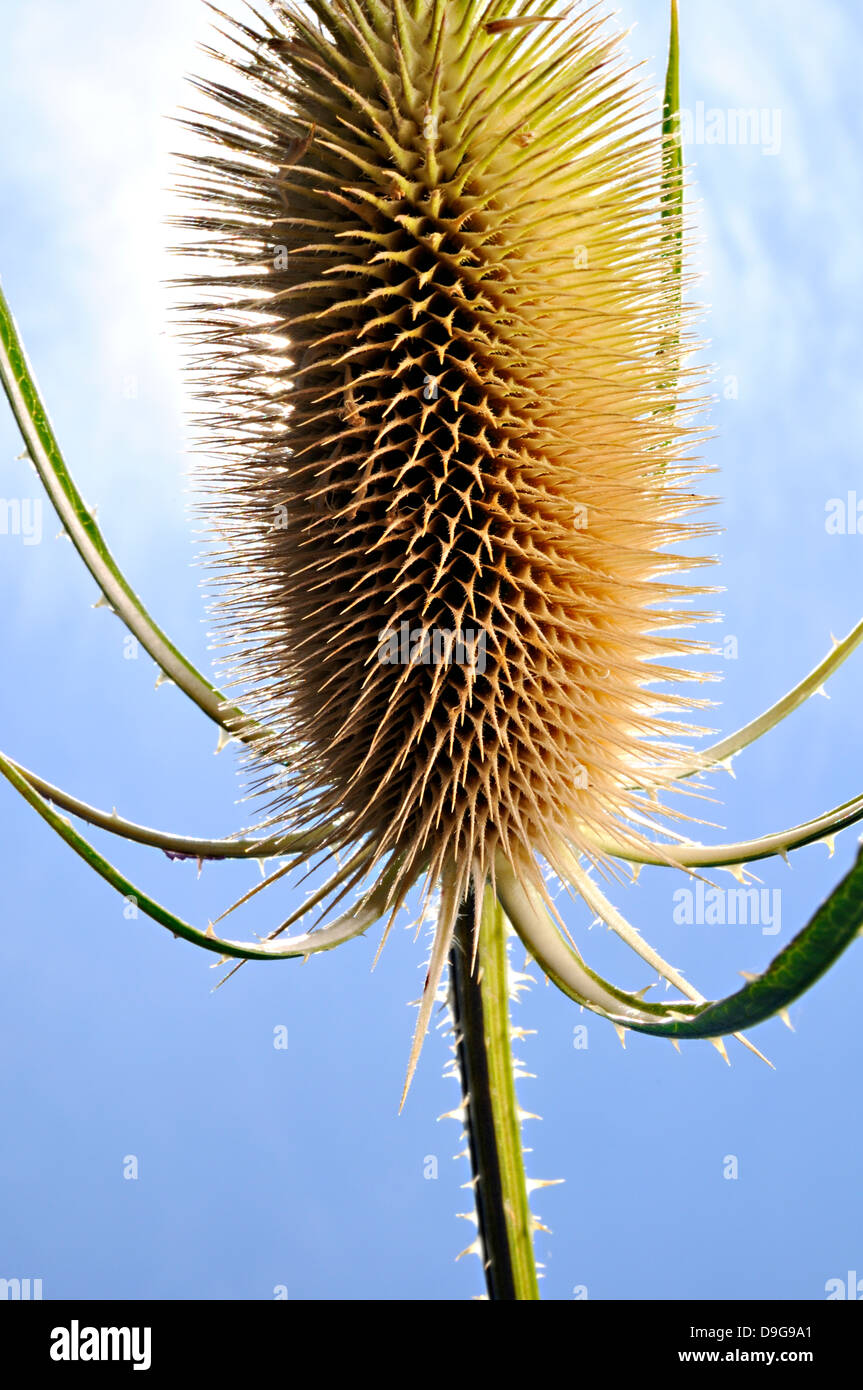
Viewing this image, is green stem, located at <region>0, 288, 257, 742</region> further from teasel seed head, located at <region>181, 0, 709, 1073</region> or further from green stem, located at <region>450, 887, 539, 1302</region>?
green stem, located at <region>450, 887, 539, 1302</region>

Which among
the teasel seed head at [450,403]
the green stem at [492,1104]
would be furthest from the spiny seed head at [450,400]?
the green stem at [492,1104]

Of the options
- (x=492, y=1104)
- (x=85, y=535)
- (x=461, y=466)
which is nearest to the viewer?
(x=461, y=466)

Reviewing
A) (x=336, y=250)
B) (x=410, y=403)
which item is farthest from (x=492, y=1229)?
(x=336, y=250)

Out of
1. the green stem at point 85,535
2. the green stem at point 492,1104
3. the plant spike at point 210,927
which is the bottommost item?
the green stem at point 492,1104

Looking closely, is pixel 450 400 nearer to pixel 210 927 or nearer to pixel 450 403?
pixel 450 403

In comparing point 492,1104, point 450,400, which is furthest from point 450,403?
point 492,1104

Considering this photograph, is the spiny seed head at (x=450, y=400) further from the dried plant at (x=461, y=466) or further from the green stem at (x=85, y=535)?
the green stem at (x=85, y=535)
